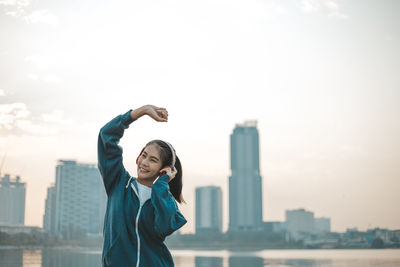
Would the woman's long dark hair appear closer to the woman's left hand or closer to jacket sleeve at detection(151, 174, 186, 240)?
the woman's left hand

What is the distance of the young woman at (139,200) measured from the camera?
6.42ft

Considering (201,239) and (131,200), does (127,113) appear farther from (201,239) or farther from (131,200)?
(201,239)

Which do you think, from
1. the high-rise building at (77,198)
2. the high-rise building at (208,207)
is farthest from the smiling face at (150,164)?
the high-rise building at (208,207)

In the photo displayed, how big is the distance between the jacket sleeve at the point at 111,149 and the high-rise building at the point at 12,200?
137m

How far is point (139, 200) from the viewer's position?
2.05 meters

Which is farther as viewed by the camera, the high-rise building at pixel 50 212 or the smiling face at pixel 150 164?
the high-rise building at pixel 50 212

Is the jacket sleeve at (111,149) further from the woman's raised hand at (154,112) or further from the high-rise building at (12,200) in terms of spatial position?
the high-rise building at (12,200)

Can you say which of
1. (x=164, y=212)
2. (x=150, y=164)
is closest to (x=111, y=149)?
(x=150, y=164)

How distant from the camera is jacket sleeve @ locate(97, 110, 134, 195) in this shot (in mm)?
2090

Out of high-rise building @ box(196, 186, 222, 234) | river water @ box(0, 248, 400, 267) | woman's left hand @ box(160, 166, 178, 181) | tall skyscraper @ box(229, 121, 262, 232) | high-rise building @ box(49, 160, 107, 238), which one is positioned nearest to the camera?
woman's left hand @ box(160, 166, 178, 181)

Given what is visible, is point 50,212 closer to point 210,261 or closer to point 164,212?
point 210,261

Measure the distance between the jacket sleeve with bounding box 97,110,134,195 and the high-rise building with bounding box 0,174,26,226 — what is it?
137 metres

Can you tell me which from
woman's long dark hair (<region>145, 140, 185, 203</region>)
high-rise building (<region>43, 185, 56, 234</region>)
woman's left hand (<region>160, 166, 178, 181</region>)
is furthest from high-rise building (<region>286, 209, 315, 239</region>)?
woman's left hand (<region>160, 166, 178, 181</region>)

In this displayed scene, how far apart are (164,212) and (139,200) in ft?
0.53
